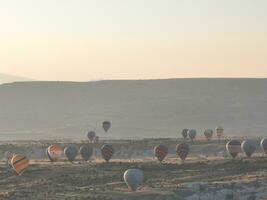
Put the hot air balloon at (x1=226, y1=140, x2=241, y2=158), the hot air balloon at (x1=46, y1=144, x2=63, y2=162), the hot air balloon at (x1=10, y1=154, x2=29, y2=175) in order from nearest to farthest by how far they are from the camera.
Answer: the hot air balloon at (x1=10, y1=154, x2=29, y2=175)
the hot air balloon at (x1=226, y1=140, x2=241, y2=158)
the hot air balloon at (x1=46, y1=144, x2=63, y2=162)

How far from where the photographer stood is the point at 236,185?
58.4 m

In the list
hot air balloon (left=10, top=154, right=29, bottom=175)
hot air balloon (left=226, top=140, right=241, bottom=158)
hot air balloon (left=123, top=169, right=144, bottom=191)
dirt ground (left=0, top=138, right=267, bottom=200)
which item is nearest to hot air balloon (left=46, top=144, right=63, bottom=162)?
dirt ground (left=0, top=138, right=267, bottom=200)

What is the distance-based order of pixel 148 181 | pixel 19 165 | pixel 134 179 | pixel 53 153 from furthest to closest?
1. pixel 53 153
2. pixel 19 165
3. pixel 148 181
4. pixel 134 179

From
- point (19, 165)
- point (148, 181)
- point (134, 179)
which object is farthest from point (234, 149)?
point (134, 179)

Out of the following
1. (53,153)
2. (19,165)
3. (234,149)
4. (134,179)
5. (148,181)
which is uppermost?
(53,153)

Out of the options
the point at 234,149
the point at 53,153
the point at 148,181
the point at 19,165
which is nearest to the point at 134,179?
the point at 148,181

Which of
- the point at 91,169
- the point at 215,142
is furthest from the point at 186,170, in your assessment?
the point at 215,142

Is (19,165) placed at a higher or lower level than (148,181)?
higher

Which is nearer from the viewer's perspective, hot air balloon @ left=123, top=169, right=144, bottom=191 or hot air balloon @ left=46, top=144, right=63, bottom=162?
hot air balloon @ left=123, top=169, right=144, bottom=191

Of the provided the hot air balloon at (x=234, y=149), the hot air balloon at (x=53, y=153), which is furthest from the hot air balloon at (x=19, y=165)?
Answer: the hot air balloon at (x=234, y=149)

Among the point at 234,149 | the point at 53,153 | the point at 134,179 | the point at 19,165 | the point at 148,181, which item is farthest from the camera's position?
the point at 53,153

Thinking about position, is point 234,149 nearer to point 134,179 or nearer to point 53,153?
point 53,153

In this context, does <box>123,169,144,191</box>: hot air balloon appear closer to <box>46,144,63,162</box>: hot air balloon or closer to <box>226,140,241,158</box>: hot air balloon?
<box>226,140,241,158</box>: hot air balloon

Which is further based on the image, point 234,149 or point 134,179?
point 234,149
